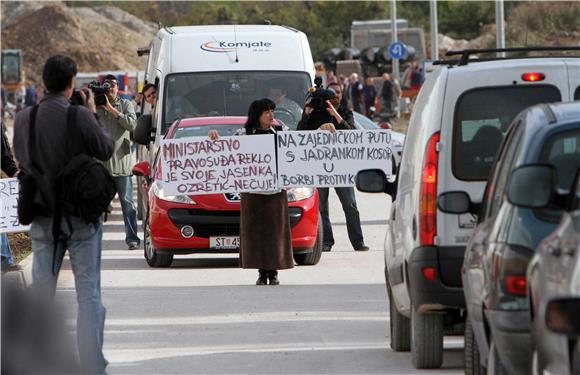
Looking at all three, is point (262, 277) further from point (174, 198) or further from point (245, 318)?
point (245, 318)

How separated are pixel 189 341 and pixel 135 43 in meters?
109

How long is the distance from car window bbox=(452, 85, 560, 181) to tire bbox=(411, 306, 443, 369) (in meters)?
0.86

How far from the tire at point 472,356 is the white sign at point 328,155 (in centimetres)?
823

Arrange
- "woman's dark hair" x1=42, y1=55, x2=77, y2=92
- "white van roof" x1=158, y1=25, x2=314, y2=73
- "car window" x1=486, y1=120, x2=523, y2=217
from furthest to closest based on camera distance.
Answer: "white van roof" x1=158, y1=25, x2=314, y2=73 < "woman's dark hair" x1=42, y1=55, x2=77, y2=92 < "car window" x1=486, y1=120, x2=523, y2=217

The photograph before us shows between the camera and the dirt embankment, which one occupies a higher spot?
the camera

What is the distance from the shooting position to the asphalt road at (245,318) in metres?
10.9

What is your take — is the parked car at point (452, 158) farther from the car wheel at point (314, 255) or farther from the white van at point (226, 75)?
the white van at point (226, 75)

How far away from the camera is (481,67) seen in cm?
1016

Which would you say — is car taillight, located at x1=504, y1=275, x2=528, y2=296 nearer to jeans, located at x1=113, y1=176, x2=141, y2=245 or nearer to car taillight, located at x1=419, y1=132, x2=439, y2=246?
car taillight, located at x1=419, y1=132, x2=439, y2=246

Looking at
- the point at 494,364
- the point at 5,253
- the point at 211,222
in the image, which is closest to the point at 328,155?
the point at 211,222

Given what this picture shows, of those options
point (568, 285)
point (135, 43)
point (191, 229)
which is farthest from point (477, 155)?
point (135, 43)

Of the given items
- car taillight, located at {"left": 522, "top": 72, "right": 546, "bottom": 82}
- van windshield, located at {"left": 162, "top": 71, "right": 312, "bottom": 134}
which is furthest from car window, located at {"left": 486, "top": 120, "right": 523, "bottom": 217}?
van windshield, located at {"left": 162, "top": 71, "right": 312, "bottom": 134}

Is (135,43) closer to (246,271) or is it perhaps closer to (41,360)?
(246,271)

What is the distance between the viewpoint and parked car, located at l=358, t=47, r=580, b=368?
9875 mm
